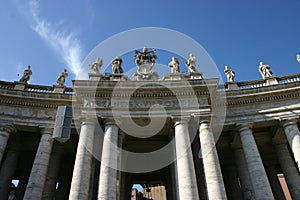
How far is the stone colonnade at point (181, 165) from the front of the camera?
1449cm

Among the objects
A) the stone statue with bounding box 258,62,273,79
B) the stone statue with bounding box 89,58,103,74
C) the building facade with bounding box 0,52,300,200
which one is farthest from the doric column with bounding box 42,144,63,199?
the stone statue with bounding box 258,62,273,79

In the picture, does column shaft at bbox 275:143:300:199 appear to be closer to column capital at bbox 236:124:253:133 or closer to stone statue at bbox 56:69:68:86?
column capital at bbox 236:124:253:133

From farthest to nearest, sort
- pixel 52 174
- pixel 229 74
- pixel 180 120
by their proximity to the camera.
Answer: pixel 229 74 → pixel 52 174 → pixel 180 120

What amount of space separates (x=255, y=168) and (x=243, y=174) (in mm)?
2640

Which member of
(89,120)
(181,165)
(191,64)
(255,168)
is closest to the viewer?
(181,165)

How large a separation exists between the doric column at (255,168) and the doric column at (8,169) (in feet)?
56.6

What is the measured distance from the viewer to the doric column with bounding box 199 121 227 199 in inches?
564

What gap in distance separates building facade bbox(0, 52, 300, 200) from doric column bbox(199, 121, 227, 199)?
6cm

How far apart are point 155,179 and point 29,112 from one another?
1459 cm

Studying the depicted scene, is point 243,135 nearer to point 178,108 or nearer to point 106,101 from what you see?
point 178,108

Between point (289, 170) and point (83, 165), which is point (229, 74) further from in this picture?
point (83, 165)

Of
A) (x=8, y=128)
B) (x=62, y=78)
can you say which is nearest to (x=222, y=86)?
(x=62, y=78)

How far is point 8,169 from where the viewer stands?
61.7 ft

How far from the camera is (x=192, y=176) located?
586 inches
